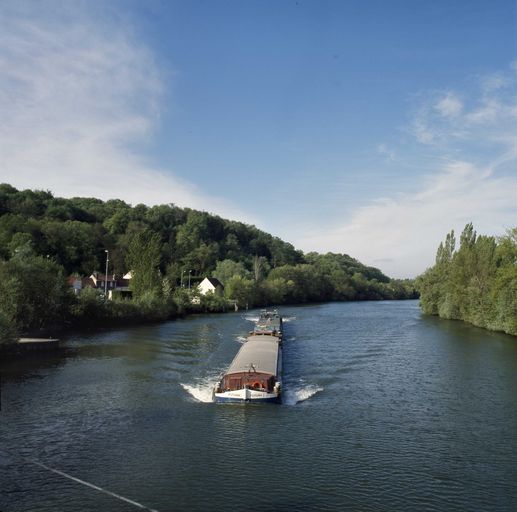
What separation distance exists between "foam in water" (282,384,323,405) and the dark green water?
0.13 metres

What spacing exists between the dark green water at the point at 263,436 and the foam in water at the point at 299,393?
13cm

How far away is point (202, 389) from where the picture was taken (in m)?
31.6

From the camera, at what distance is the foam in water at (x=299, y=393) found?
96.3ft

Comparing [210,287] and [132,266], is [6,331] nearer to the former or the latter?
[132,266]

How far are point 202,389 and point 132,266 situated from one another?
51827 millimetres

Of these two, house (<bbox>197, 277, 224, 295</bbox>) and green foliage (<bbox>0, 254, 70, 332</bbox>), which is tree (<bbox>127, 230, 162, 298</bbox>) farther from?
house (<bbox>197, 277, 224, 295</bbox>)

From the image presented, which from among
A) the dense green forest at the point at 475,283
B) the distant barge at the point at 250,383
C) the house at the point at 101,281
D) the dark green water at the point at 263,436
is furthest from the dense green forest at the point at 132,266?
the dense green forest at the point at 475,283

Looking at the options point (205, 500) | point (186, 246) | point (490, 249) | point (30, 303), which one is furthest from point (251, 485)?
point (186, 246)

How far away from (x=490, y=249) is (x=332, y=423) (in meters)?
57.0

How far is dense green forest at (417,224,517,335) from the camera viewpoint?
202 feet

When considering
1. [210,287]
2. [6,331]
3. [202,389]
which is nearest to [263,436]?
[202,389]

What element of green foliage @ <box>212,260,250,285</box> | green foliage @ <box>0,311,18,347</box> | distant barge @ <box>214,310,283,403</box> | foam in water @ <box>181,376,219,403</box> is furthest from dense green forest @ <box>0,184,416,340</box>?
distant barge @ <box>214,310,283,403</box>

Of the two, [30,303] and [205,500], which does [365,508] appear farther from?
[30,303]

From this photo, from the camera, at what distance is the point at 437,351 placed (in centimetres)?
4819
